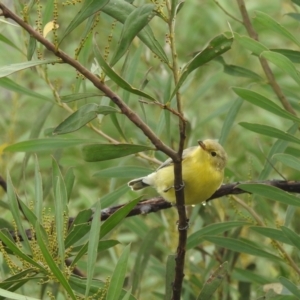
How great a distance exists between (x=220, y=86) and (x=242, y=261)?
1943mm

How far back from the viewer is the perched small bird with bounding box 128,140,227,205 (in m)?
2.43

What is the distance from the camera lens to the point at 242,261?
10.4ft

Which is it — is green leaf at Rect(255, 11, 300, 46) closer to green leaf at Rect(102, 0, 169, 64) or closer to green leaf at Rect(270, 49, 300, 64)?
green leaf at Rect(270, 49, 300, 64)

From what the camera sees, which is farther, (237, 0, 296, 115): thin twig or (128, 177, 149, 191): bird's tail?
(128, 177, 149, 191): bird's tail

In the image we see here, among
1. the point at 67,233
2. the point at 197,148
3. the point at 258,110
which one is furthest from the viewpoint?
the point at 258,110

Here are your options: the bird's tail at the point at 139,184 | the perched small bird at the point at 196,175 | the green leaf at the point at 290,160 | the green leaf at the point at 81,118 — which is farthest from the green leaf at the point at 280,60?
→ the bird's tail at the point at 139,184

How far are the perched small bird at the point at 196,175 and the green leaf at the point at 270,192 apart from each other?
0.39 meters

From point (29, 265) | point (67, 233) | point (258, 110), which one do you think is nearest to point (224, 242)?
point (67, 233)

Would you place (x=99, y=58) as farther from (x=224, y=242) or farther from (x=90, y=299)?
(x=224, y=242)

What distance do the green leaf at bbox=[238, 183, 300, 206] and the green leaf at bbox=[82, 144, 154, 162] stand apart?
1.30 feet

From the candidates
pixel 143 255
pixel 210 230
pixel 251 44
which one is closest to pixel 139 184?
pixel 143 255

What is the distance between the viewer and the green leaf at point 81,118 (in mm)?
1628

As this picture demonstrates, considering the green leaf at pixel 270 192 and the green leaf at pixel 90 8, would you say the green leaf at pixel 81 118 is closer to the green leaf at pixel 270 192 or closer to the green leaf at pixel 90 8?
the green leaf at pixel 90 8

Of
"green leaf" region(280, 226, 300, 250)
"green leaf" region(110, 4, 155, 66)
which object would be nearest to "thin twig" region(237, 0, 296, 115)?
"green leaf" region(280, 226, 300, 250)
